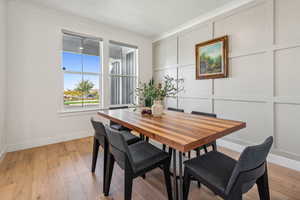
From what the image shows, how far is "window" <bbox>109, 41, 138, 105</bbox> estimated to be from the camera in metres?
3.90

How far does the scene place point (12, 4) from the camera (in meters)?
2.54

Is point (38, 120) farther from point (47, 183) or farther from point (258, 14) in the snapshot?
point (258, 14)

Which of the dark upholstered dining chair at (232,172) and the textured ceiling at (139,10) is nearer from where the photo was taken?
the dark upholstered dining chair at (232,172)

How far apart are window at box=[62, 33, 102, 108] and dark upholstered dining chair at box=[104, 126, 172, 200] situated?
243 cm

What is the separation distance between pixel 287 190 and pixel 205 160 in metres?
1.22

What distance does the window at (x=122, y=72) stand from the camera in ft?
12.8

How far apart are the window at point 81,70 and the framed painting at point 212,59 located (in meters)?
2.47

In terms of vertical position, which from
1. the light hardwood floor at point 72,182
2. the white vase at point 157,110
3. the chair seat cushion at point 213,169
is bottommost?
the light hardwood floor at point 72,182

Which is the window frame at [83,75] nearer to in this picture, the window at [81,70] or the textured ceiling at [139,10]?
the window at [81,70]

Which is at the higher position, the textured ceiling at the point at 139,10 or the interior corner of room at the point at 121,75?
the textured ceiling at the point at 139,10

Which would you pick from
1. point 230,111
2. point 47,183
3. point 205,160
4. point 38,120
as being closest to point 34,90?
point 38,120

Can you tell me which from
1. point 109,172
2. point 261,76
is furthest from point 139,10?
point 109,172

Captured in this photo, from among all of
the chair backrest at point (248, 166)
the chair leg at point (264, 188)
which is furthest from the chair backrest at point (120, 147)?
the chair leg at point (264, 188)

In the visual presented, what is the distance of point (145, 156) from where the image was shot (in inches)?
52.7
